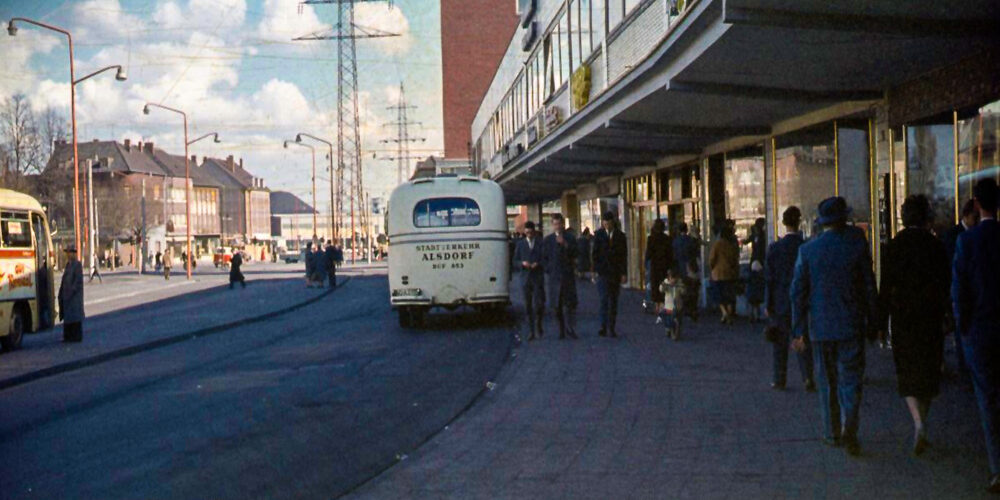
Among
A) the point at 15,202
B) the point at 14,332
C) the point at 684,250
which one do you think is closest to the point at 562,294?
the point at 684,250

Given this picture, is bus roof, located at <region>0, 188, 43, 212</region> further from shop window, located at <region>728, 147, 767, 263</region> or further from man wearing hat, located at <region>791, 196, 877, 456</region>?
man wearing hat, located at <region>791, 196, 877, 456</region>

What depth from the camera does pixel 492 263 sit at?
2017 centimetres

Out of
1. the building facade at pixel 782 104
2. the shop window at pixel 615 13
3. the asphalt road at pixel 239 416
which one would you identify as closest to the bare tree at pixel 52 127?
the building facade at pixel 782 104

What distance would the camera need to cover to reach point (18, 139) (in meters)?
47.9

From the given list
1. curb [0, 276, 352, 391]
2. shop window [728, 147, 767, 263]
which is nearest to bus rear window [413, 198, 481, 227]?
curb [0, 276, 352, 391]

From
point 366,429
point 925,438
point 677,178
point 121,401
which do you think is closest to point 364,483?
point 366,429

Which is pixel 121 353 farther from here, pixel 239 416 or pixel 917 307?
pixel 917 307

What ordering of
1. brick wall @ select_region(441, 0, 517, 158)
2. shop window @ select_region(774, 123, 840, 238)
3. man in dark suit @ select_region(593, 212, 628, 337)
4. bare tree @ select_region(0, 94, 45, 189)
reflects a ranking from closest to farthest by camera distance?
man in dark suit @ select_region(593, 212, 628, 337), shop window @ select_region(774, 123, 840, 238), bare tree @ select_region(0, 94, 45, 189), brick wall @ select_region(441, 0, 517, 158)

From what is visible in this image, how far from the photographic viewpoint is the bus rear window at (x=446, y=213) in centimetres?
2033

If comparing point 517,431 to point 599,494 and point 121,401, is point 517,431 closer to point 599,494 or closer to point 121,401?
point 599,494

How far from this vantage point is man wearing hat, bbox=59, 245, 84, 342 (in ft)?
62.7

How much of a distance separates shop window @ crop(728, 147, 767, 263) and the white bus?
465cm

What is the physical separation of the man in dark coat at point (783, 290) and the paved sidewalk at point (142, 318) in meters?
9.32

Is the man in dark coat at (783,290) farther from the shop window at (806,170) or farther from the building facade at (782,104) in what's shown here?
the shop window at (806,170)
